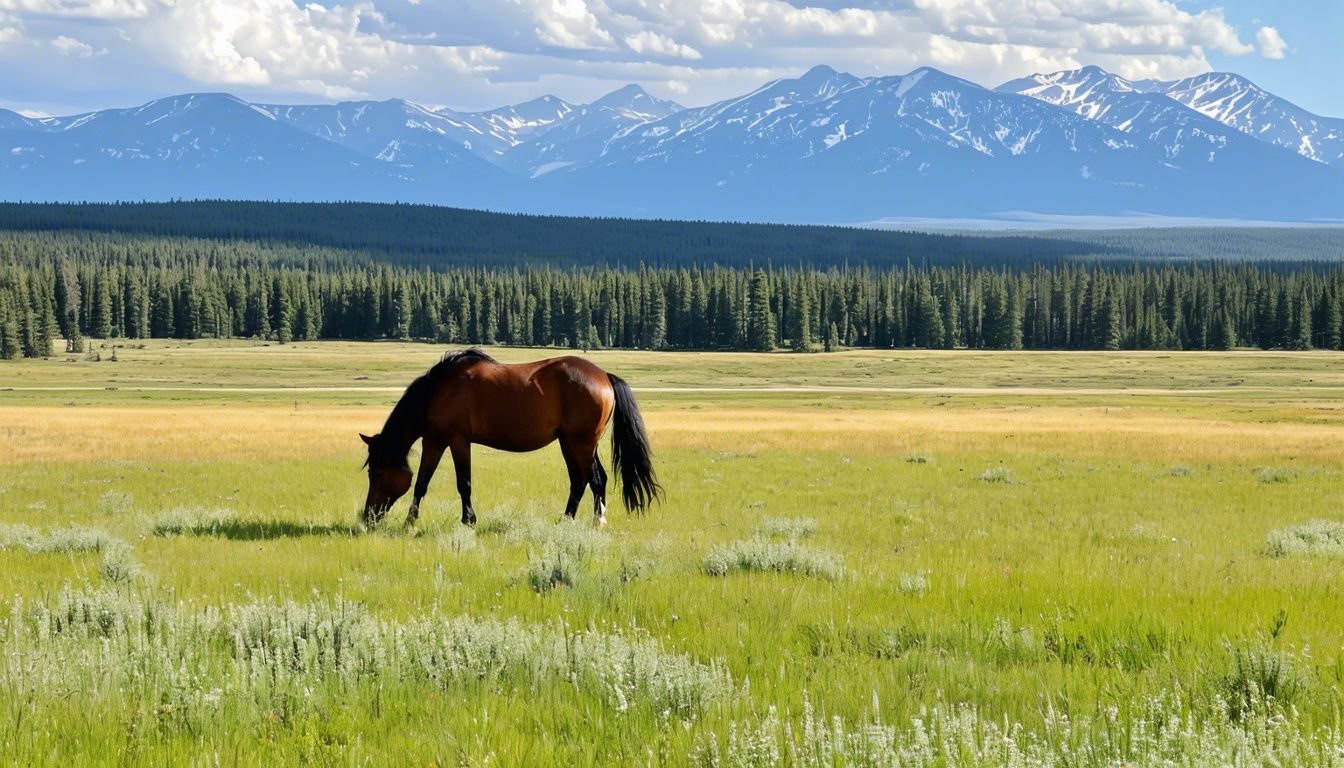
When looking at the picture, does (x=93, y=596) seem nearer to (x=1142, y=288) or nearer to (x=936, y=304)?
(x=936, y=304)

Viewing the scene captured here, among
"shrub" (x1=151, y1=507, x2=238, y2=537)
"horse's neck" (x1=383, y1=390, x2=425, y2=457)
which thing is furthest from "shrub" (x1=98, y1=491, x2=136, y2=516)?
"horse's neck" (x1=383, y1=390, x2=425, y2=457)

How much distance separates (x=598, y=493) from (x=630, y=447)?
2.62ft

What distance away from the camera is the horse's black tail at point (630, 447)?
53.2ft

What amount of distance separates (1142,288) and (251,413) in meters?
161

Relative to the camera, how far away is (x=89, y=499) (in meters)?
19.3

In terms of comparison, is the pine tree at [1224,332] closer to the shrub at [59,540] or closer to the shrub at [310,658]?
the shrub at [59,540]

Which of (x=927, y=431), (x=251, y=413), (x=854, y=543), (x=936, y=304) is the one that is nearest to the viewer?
(x=854, y=543)

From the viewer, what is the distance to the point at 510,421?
16.2m

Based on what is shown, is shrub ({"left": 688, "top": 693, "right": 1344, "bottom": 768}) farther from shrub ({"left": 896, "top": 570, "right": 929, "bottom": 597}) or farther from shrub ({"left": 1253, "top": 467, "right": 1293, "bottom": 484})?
shrub ({"left": 1253, "top": 467, "right": 1293, "bottom": 484})

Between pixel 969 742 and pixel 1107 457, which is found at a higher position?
pixel 969 742

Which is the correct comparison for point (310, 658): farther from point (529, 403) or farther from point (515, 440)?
point (515, 440)

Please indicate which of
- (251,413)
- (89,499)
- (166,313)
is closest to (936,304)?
(166,313)

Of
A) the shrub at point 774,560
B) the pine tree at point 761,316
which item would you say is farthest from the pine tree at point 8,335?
the shrub at point 774,560

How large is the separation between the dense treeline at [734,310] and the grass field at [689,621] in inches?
5897
